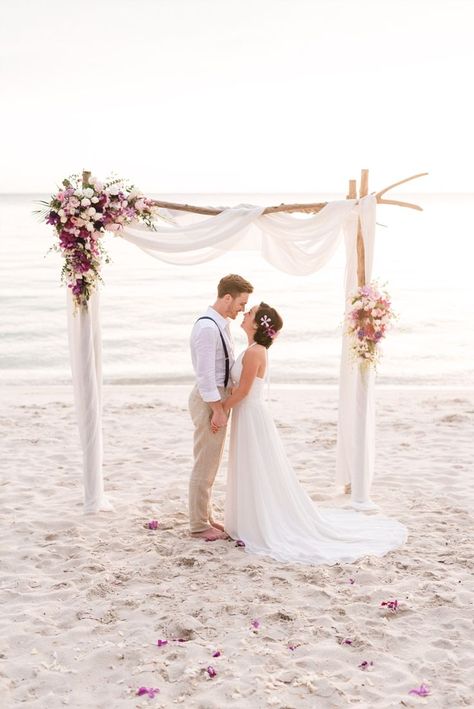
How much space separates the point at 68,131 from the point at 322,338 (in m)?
27.8

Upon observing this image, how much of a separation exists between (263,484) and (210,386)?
89cm

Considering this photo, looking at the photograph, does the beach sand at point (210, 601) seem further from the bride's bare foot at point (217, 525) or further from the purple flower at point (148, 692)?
the bride's bare foot at point (217, 525)

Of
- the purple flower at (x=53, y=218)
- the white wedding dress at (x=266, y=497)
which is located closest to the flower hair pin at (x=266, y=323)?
the white wedding dress at (x=266, y=497)

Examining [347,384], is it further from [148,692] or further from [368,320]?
[148,692]

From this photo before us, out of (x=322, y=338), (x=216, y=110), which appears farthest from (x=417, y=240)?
(x=322, y=338)

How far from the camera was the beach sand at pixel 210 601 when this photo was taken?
4.14 m

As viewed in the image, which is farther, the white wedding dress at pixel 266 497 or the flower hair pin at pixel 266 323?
the white wedding dress at pixel 266 497

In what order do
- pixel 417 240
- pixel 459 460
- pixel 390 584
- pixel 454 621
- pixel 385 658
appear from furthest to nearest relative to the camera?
pixel 417 240
pixel 459 460
pixel 390 584
pixel 454 621
pixel 385 658

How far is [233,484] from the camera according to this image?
6.18 metres

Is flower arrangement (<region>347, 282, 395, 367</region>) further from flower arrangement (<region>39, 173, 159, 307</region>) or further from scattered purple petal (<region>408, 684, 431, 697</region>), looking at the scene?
scattered purple petal (<region>408, 684, 431, 697</region>)

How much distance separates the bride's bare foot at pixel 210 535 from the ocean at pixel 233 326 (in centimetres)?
243

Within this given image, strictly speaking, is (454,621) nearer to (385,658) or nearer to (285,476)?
(385,658)

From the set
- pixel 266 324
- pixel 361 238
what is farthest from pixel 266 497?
pixel 361 238

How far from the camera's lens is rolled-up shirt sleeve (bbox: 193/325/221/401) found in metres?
5.86
